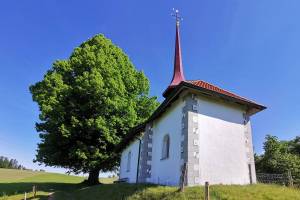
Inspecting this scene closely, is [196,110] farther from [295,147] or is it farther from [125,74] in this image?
[295,147]

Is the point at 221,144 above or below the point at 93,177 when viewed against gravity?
above

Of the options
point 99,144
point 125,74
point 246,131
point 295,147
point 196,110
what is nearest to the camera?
point 196,110

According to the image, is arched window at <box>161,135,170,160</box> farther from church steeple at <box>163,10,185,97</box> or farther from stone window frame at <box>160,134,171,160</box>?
church steeple at <box>163,10,185,97</box>

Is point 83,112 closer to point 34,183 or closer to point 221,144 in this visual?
point 34,183

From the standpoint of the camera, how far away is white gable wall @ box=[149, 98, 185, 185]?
1205 cm

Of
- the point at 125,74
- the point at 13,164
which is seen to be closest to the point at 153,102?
the point at 125,74

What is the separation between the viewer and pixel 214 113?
1229 cm

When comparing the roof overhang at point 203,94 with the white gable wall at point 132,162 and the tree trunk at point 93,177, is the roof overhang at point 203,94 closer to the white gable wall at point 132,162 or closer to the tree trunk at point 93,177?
the white gable wall at point 132,162

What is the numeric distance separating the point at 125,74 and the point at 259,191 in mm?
20250

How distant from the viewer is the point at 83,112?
23.9 metres

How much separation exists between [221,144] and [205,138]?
84 cm

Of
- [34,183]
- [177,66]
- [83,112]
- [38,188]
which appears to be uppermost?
[177,66]

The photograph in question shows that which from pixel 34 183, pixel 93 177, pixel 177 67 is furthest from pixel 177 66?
pixel 34 183

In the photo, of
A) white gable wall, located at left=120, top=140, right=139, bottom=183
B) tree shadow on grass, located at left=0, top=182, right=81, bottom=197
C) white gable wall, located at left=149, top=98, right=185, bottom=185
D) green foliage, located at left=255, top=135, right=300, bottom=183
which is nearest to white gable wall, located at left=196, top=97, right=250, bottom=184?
white gable wall, located at left=149, top=98, right=185, bottom=185
